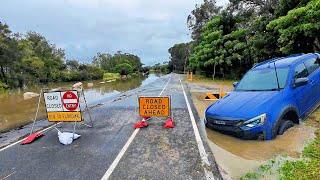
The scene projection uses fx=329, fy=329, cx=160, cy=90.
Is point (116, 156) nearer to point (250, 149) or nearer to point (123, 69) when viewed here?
point (250, 149)

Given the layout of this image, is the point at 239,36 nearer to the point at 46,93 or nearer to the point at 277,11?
the point at 277,11

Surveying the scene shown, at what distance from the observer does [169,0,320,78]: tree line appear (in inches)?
686

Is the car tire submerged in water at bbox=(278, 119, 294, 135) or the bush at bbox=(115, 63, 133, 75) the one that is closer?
the car tire submerged in water at bbox=(278, 119, 294, 135)

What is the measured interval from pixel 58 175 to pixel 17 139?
14.8ft

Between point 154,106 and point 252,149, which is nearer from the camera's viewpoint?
point 252,149

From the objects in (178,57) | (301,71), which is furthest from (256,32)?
(178,57)

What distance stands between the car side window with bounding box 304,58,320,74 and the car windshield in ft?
3.64

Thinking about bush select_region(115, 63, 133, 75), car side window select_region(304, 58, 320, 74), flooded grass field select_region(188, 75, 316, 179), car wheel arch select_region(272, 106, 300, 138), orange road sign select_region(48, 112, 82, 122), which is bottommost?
bush select_region(115, 63, 133, 75)

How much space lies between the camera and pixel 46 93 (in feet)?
35.0

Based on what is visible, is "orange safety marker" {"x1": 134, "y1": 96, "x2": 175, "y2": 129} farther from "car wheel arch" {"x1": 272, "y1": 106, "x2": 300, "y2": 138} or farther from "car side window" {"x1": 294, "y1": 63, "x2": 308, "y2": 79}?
"car side window" {"x1": 294, "y1": 63, "x2": 308, "y2": 79}

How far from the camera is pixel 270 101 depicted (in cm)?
805

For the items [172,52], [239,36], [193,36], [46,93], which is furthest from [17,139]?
[172,52]

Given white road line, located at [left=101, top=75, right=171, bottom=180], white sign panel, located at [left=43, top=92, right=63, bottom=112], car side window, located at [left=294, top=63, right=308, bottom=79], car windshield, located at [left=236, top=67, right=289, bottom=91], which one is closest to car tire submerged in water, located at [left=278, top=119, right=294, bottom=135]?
car windshield, located at [left=236, top=67, right=289, bottom=91]

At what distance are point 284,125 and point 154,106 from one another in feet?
15.0
